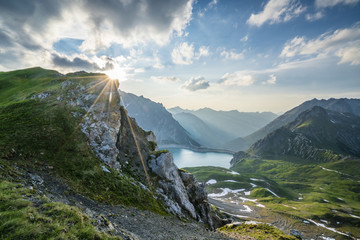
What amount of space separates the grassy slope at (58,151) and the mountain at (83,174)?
118 mm

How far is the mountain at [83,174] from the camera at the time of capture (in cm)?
1138

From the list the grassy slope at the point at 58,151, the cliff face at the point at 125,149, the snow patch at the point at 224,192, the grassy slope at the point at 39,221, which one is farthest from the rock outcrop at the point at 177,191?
the snow patch at the point at 224,192

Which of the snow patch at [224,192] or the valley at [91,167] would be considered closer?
the valley at [91,167]

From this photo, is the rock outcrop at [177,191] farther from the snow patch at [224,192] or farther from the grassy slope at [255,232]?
the snow patch at [224,192]

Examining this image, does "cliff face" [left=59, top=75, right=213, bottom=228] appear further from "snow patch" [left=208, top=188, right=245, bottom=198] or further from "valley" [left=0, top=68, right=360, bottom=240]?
"snow patch" [left=208, top=188, right=245, bottom=198]

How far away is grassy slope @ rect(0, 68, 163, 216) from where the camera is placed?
22.4 metres

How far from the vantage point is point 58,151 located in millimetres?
26703

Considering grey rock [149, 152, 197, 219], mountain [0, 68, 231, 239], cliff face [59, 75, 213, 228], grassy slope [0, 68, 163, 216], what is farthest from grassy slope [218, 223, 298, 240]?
grassy slope [0, 68, 163, 216]

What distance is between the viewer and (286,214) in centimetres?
11581

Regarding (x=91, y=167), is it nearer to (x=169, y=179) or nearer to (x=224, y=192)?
(x=169, y=179)

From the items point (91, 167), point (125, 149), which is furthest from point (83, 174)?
point (125, 149)

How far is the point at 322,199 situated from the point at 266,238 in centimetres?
17220

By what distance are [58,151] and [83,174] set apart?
607 cm

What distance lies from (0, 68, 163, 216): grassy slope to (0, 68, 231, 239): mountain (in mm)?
118
